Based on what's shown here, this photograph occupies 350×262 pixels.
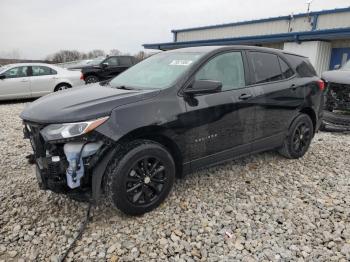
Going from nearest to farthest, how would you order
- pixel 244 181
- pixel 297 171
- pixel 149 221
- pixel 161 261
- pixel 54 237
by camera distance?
pixel 161 261 → pixel 54 237 → pixel 149 221 → pixel 244 181 → pixel 297 171

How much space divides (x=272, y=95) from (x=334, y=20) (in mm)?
13582

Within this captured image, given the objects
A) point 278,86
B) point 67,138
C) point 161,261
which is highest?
point 278,86

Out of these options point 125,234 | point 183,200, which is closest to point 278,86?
point 183,200

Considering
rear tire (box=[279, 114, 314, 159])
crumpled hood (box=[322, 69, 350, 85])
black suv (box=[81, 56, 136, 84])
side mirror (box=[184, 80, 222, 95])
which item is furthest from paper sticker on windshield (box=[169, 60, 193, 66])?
black suv (box=[81, 56, 136, 84])

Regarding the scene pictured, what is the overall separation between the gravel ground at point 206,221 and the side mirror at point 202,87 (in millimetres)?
1254

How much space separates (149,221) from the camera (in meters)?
3.11

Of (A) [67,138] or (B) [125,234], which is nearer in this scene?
(A) [67,138]

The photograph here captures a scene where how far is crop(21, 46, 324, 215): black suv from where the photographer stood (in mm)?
2779

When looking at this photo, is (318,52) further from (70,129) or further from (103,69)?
(70,129)

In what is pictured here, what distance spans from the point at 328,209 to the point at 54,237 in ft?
9.56

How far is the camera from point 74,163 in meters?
2.72

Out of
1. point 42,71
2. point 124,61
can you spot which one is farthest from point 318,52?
point 42,71

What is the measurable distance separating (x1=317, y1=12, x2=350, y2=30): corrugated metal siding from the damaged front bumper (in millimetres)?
15211

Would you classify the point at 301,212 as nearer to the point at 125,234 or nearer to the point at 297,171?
the point at 297,171
